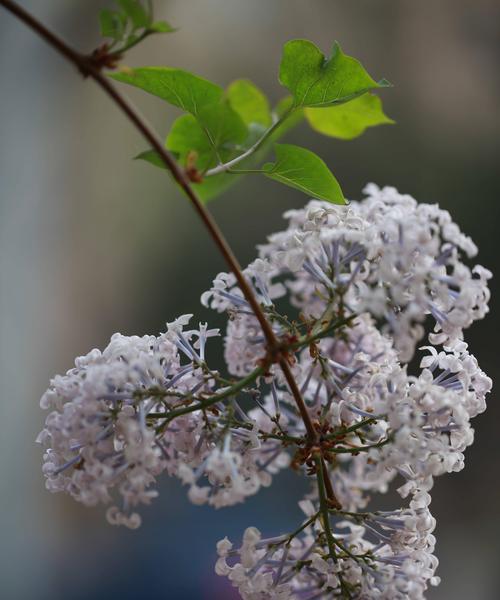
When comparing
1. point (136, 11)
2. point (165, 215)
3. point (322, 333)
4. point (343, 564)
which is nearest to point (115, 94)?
point (136, 11)

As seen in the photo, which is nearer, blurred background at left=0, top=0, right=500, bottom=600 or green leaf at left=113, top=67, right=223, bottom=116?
green leaf at left=113, top=67, right=223, bottom=116

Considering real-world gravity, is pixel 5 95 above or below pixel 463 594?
above

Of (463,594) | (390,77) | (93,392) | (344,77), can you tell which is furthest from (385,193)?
(463,594)

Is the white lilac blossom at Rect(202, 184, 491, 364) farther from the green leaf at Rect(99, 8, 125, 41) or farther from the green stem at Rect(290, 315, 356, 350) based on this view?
the green leaf at Rect(99, 8, 125, 41)

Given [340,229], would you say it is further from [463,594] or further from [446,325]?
[463,594]

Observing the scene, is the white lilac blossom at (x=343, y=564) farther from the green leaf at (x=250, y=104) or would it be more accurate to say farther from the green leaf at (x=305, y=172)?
the green leaf at (x=250, y=104)

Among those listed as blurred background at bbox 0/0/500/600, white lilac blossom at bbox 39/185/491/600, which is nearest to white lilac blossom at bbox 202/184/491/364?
white lilac blossom at bbox 39/185/491/600

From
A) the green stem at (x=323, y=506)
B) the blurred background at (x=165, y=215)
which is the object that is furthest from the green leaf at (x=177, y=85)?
the blurred background at (x=165, y=215)

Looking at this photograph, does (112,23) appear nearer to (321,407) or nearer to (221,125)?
(221,125)
